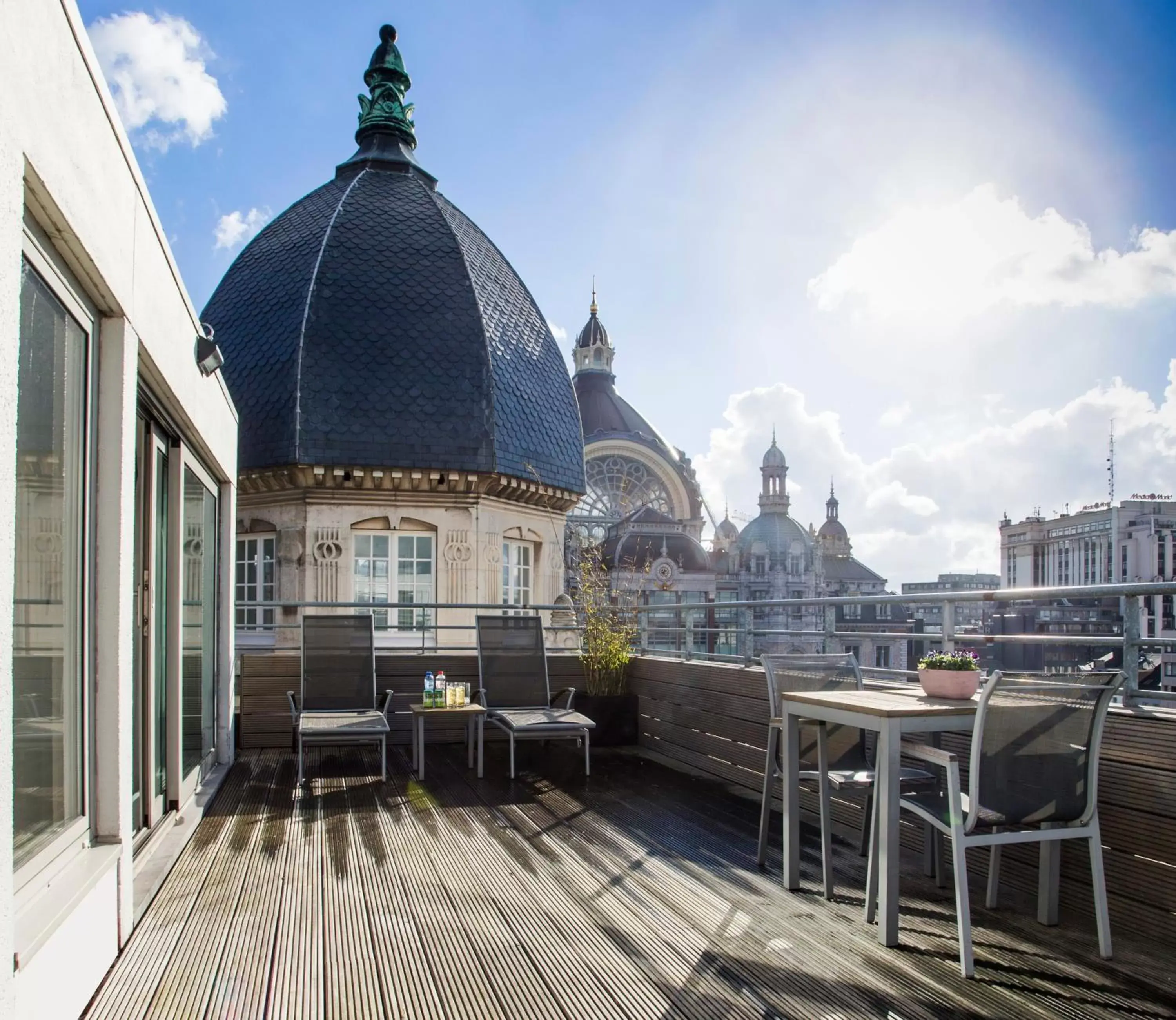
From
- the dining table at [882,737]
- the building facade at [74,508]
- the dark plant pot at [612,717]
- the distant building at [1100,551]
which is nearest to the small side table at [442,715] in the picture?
the dark plant pot at [612,717]

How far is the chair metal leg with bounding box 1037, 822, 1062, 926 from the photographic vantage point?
3.62 meters

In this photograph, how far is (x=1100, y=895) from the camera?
3.29 meters

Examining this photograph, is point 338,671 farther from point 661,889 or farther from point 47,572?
point 47,572

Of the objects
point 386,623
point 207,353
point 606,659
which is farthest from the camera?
point 386,623

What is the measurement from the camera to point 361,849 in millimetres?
4809

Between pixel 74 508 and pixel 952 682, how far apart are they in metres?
3.40

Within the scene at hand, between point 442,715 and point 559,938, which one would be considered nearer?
point 559,938

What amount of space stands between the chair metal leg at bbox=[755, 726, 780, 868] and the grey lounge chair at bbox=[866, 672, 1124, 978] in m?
1.21

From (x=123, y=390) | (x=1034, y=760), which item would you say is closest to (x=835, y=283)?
(x=1034, y=760)

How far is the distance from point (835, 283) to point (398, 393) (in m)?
6.91

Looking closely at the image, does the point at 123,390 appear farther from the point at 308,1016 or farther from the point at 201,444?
the point at 201,444

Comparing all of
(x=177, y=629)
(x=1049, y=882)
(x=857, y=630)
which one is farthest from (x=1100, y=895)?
(x=857, y=630)

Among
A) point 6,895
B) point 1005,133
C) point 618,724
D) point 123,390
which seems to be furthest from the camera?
point 1005,133

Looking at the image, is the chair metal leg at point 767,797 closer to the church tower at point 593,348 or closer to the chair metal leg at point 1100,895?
the chair metal leg at point 1100,895
